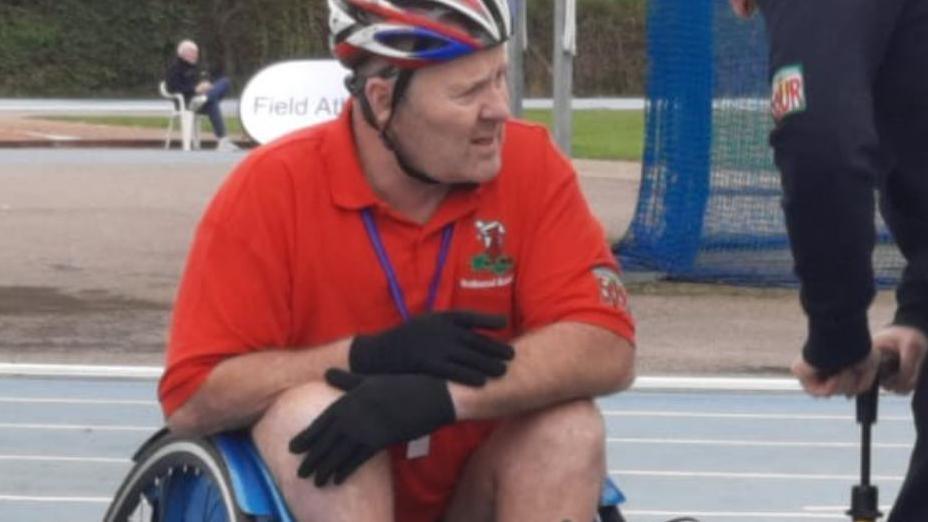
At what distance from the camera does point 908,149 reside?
129 inches

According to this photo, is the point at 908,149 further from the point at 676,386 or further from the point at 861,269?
the point at 676,386

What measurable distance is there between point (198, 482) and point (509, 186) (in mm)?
777

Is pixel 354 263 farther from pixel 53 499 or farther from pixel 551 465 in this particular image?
pixel 53 499

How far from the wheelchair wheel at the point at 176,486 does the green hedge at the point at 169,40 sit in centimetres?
4593

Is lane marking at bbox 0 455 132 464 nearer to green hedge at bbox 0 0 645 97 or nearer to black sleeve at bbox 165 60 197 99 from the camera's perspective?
black sleeve at bbox 165 60 197 99

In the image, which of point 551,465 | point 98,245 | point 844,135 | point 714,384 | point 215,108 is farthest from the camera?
point 215,108

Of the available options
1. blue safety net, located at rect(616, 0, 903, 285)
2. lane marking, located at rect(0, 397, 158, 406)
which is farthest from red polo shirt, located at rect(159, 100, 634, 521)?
blue safety net, located at rect(616, 0, 903, 285)

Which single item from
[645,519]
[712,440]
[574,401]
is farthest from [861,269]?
[712,440]

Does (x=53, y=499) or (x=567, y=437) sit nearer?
(x=567, y=437)

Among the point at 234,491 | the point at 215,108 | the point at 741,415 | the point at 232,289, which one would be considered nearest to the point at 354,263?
the point at 232,289

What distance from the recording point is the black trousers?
316 centimetres

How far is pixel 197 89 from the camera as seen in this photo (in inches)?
1259

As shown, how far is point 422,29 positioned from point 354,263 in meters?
0.44

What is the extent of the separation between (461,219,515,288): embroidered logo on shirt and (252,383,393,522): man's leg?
0.37 meters
